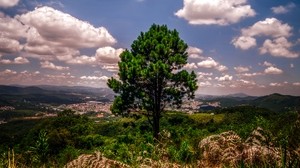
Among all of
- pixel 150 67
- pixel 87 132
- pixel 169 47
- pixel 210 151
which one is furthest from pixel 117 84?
pixel 87 132

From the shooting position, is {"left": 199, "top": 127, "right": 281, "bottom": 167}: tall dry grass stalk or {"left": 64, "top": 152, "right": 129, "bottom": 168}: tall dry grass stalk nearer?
{"left": 64, "top": 152, "right": 129, "bottom": 168}: tall dry grass stalk

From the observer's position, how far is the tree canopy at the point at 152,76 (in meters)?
30.5

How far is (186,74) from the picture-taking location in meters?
31.7

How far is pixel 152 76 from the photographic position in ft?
99.2

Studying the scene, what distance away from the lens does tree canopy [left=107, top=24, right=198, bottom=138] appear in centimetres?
3047

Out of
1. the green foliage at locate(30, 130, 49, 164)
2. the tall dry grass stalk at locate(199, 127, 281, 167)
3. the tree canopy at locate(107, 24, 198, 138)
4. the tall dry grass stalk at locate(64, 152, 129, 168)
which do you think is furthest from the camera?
the tree canopy at locate(107, 24, 198, 138)

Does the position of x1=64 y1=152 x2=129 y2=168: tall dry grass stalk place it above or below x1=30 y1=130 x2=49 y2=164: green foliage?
above

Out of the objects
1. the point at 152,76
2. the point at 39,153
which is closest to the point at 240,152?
the point at 39,153

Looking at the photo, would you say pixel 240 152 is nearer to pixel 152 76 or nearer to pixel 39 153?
pixel 39 153

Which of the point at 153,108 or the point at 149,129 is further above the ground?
the point at 153,108

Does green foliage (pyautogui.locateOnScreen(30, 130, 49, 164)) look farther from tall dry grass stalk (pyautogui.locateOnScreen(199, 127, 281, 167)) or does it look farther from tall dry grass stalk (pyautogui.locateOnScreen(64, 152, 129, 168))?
tall dry grass stalk (pyautogui.locateOnScreen(199, 127, 281, 167))

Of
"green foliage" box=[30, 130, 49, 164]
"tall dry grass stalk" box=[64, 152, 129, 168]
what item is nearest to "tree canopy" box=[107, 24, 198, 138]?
"green foliage" box=[30, 130, 49, 164]

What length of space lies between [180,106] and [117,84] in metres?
7.38

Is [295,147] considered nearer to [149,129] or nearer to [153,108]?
[153,108]
